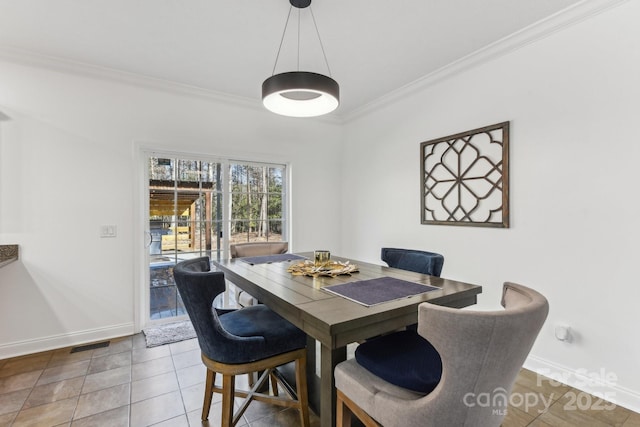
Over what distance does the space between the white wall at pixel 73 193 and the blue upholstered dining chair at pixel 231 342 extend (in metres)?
1.87

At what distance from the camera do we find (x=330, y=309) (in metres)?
1.25

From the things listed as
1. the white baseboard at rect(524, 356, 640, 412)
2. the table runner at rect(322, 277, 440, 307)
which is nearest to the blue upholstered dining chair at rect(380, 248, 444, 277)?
the table runner at rect(322, 277, 440, 307)

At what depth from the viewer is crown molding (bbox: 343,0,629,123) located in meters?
2.05

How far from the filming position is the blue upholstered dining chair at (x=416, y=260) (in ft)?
6.93

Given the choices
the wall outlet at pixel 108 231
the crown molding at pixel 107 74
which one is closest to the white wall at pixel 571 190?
the crown molding at pixel 107 74

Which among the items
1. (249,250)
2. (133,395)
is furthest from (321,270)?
(133,395)

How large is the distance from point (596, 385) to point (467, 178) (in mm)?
1780

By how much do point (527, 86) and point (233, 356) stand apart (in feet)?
9.56

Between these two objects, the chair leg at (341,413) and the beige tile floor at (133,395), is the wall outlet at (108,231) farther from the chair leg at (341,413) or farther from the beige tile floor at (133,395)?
the chair leg at (341,413)

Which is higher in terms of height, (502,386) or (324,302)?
(324,302)

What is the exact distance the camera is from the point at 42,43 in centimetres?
249

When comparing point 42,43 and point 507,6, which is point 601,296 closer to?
point 507,6

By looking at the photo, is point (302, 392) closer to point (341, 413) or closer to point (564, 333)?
point (341, 413)

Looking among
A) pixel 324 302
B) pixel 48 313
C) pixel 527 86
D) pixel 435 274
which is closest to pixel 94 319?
pixel 48 313
